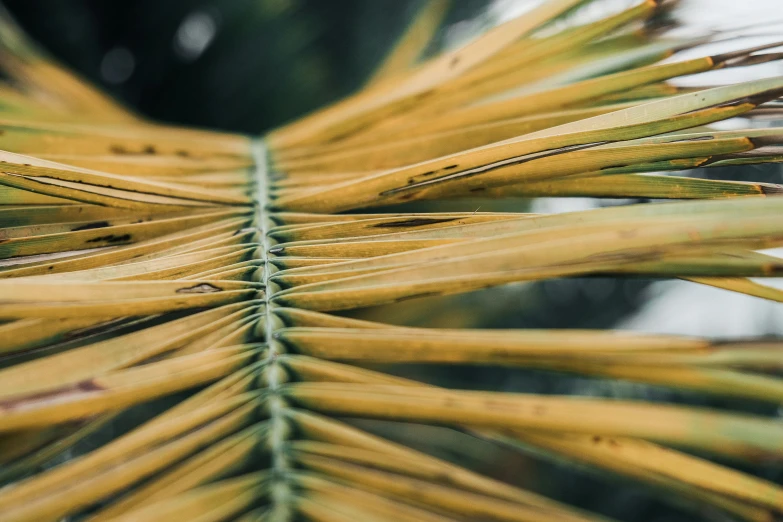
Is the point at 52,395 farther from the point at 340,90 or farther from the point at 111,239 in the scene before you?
the point at 340,90

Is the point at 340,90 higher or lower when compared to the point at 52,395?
higher

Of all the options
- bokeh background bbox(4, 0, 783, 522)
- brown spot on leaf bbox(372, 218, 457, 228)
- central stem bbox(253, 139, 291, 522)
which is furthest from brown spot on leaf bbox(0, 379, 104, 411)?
bokeh background bbox(4, 0, 783, 522)

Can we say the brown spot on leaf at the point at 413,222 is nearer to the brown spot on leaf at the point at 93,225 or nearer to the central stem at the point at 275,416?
the central stem at the point at 275,416

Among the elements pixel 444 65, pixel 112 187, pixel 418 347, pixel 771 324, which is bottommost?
pixel 771 324

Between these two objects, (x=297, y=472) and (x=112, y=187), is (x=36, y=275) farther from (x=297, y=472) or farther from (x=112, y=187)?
(x=297, y=472)

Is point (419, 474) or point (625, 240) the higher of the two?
point (625, 240)

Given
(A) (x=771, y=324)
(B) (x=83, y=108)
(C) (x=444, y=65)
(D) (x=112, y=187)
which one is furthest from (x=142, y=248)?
(A) (x=771, y=324)

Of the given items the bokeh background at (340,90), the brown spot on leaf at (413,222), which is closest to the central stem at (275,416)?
the brown spot on leaf at (413,222)

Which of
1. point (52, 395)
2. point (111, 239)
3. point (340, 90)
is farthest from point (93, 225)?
point (340, 90)
